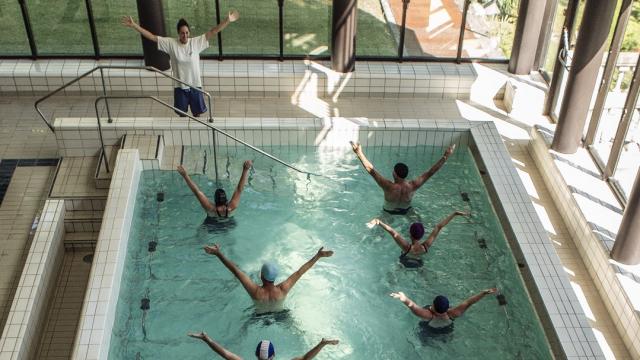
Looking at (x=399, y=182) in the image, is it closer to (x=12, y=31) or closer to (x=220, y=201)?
(x=220, y=201)

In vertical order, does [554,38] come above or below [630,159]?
above

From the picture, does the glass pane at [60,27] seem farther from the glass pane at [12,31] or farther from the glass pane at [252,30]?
the glass pane at [252,30]

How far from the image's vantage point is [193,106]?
28.4 feet

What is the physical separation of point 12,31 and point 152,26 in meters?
2.04

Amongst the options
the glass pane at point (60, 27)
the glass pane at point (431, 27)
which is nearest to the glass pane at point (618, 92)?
the glass pane at point (431, 27)

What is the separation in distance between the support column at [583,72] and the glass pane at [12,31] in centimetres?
694

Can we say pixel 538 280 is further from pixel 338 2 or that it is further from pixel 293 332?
pixel 338 2

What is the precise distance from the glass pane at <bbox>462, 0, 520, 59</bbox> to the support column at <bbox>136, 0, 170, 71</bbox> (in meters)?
4.11

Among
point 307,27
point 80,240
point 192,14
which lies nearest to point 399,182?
point 80,240

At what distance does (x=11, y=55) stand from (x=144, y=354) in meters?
5.60

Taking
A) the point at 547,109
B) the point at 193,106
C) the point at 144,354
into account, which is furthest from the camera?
the point at 547,109

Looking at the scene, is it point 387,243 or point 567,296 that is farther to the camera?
point 387,243

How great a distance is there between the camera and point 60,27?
989 centimetres

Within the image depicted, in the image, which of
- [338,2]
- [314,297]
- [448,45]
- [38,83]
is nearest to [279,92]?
[338,2]
